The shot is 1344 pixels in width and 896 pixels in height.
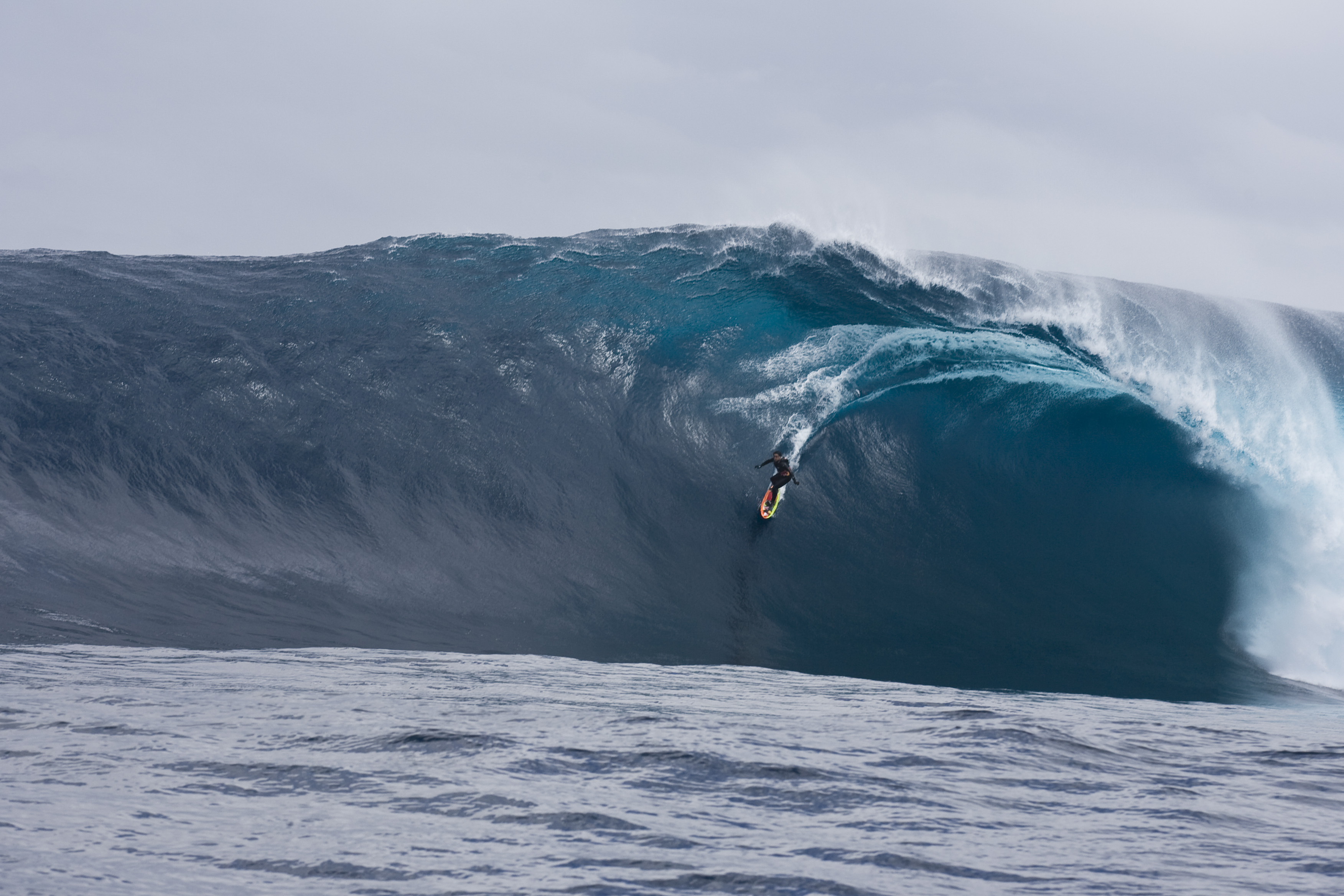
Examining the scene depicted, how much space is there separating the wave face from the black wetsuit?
0.49 meters

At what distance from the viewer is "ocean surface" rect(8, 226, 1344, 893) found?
3.33 metres

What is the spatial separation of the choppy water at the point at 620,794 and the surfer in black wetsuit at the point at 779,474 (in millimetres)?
4995

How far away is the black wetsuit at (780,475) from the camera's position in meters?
10.9

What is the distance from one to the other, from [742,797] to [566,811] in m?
0.68

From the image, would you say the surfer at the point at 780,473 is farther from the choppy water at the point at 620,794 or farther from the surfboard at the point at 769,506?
the choppy water at the point at 620,794

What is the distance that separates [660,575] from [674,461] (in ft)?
6.49

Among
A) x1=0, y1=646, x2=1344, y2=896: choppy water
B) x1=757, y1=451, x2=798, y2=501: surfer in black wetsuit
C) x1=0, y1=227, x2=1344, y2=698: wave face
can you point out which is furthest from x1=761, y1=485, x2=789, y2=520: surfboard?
x1=0, y1=646, x2=1344, y2=896: choppy water

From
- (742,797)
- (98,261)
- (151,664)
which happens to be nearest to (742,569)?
(151,664)

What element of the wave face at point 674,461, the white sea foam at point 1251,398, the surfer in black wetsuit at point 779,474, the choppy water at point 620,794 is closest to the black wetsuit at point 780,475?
the surfer in black wetsuit at point 779,474

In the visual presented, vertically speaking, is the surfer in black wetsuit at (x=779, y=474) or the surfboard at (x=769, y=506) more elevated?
the surfer in black wetsuit at (x=779, y=474)

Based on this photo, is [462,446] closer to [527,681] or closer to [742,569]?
[742,569]

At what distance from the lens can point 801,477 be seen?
12.0m

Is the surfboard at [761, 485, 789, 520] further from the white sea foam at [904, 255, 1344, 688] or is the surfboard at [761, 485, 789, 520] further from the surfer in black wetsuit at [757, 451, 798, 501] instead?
the white sea foam at [904, 255, 1344, 688]

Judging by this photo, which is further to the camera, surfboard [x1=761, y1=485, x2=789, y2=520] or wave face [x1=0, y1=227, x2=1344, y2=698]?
surfboard [x1=761, y1=485, x2=789, y2=520]
